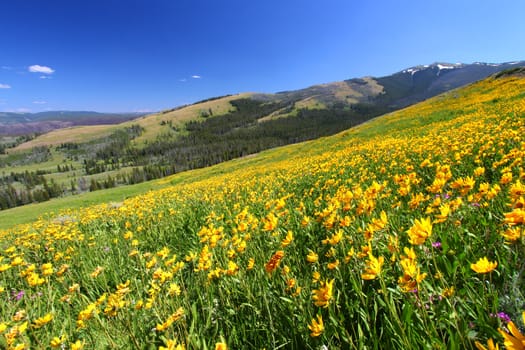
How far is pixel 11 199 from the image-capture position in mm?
109500

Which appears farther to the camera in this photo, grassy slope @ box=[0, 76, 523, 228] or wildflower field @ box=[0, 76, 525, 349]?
grassy slope @ box=[0, 76, 523, 228]

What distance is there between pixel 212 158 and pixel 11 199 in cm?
9143

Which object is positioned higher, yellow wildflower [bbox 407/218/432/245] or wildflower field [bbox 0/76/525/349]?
yellow wildflower [bbox 407/218/432/245]

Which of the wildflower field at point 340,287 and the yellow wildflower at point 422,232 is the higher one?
the yellow wildflower at point 422,232

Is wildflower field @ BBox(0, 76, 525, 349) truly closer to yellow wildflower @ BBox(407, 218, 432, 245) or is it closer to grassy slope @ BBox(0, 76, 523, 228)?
yellow wildflower @ BBox(407, 218, 432, 245)

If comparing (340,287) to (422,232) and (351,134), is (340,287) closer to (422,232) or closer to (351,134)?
(422,232)

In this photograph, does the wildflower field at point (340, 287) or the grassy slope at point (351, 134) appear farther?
the grassy slope at point (351, 134)

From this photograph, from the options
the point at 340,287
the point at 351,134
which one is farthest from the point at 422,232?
the point at 351,134

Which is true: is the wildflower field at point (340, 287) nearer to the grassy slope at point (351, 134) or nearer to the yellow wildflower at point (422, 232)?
the yellow wildflower at point (422, 232)

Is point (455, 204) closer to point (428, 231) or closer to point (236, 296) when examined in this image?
point (428, 231)

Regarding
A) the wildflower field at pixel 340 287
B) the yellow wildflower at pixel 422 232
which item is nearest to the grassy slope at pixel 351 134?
the wildflower field at pixel 340 287

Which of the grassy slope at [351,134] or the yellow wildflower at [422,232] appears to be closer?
the yellow wildflower at [422,232]

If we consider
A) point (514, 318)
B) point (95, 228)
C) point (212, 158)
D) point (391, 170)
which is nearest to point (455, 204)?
point (514, 318)

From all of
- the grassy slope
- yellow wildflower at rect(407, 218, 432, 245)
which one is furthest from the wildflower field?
the grassy slope
